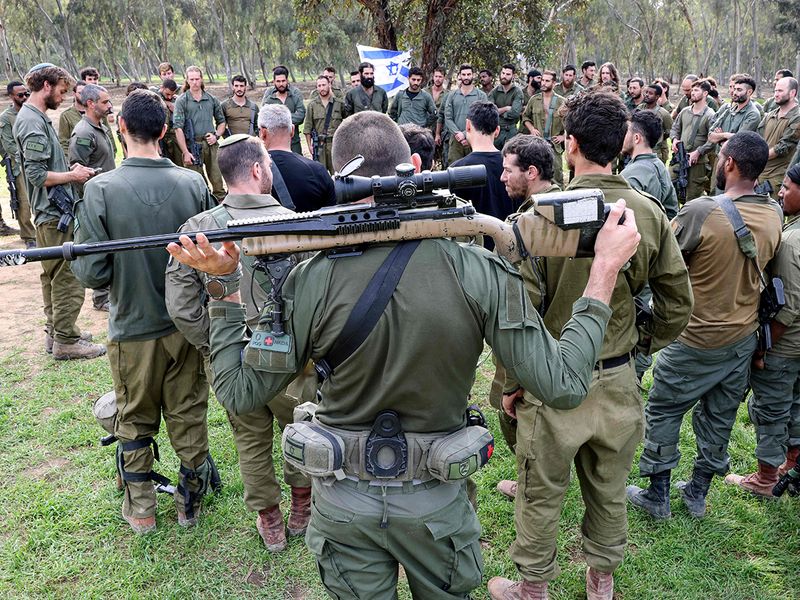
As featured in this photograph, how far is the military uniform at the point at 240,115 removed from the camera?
12.0 meters

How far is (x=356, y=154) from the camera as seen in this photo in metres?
2.11

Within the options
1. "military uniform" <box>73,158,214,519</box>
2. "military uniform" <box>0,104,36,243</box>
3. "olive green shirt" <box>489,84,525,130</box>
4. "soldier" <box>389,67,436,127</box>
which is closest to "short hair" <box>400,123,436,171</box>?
"military uniform" <box>73,158,214,519</box>

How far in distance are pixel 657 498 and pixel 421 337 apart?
2.71 meters

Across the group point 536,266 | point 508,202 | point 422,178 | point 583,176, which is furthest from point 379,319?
point 508,202

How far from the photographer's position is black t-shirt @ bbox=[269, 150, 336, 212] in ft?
15.0

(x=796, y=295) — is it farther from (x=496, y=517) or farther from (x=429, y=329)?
(x=429, y=329)

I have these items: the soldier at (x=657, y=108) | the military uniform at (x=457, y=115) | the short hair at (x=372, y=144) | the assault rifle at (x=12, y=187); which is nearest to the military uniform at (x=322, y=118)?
the military uniform at (x=457, y=115)

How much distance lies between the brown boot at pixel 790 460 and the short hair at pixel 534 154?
8.03 feet

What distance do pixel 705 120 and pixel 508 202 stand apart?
6916 millimetres

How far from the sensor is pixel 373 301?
189 centimetres

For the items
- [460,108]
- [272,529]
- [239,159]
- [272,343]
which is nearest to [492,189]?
[239,159]

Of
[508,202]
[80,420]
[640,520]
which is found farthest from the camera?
[508,202]

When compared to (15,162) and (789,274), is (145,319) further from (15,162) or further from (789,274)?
(15,162)

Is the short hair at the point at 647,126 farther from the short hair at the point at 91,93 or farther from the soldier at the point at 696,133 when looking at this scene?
the soldier at the point at 696,133
